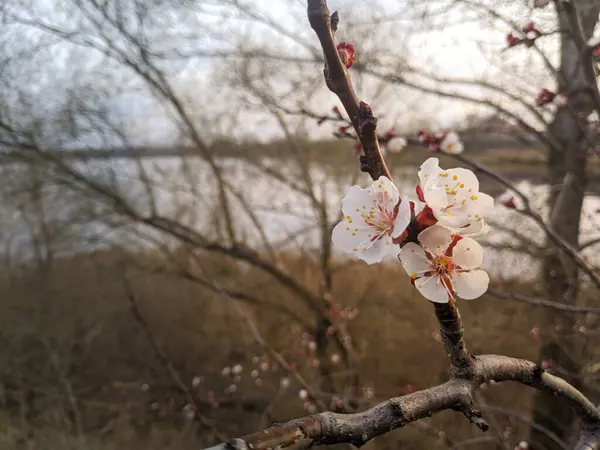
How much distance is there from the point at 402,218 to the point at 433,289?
0.25ft

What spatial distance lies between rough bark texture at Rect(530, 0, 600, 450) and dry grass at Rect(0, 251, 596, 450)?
129mm

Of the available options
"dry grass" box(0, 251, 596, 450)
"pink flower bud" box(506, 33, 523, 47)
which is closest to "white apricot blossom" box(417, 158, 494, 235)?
"pink flower bud" box(506, 33, 523, 47)

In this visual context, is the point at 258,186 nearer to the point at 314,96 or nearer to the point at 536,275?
the point at 314,96

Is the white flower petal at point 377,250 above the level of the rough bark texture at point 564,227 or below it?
below

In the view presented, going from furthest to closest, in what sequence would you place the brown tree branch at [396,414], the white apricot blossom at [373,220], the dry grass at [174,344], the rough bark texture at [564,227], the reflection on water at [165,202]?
1. the reflection on water at [165,202]
2. the dry grass at [174,344]
3. the rough bark texture at [564,227]
4. the white apricot blossom at [373,220]
5. the brown tree branch at [396,414]

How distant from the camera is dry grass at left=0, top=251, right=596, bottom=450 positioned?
2418mm

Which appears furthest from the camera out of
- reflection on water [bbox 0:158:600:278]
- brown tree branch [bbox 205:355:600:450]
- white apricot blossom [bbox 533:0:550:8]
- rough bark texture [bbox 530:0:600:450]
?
reflection on water [bbox 0:158:600:278]

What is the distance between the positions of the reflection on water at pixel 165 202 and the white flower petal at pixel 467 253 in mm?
2409

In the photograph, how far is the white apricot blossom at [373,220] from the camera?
453 mm

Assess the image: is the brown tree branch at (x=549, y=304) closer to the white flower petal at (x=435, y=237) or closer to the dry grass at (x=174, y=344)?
the white flower petal at (x=435, y=237)

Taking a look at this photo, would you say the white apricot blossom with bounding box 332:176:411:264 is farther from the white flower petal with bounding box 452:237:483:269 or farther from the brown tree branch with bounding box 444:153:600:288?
the brown tree branch with bounding box 444:153:600:288

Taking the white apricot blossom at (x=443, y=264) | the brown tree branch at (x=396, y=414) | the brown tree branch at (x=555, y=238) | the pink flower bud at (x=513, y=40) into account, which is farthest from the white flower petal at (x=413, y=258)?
the pink flower bud at (x=513, y=40)

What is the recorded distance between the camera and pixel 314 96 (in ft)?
8.48

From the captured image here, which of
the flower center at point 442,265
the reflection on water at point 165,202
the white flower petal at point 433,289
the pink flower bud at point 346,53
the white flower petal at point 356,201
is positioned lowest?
the white flower petal at point 433,289
